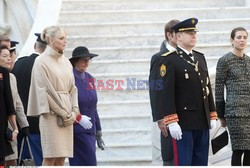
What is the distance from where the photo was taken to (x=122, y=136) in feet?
40.2

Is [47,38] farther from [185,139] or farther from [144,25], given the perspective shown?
[144,25]

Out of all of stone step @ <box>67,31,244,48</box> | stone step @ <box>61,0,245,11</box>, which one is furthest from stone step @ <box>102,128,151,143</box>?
stone step @ <box>61,0,245,11</box>

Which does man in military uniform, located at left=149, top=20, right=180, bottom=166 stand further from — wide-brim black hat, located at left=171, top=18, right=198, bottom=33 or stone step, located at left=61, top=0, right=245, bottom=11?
stone step, located at left=61, top=0, right=245, bottom=11

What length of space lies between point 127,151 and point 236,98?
253cm

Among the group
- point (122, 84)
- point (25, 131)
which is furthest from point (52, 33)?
point (122, 84)

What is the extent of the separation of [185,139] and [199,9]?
18.6 feet

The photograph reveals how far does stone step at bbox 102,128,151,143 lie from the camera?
12141 mm

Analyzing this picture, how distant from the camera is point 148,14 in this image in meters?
14.7

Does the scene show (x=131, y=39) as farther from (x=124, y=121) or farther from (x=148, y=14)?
(x=124, y=121)

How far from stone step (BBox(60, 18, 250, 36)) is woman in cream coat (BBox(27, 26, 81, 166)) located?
4.86 meters

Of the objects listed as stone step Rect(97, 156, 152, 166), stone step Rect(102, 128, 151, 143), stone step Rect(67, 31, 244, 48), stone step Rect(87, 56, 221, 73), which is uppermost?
stone step Rect(67, 31, 244, 48)

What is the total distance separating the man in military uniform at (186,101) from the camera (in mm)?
9188

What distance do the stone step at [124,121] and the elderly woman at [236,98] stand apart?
2.61 m

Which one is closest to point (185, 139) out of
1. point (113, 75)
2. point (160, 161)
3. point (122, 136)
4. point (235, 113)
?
point (235, 113)
